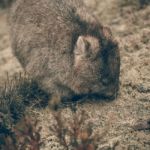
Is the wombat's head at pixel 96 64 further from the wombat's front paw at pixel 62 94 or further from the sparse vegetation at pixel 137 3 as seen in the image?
the sparse vegetation at pixel 137 3

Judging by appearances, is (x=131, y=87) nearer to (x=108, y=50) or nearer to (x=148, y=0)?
(x=108, y=50)

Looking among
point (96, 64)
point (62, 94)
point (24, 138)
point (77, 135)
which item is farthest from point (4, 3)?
point (77, 135)

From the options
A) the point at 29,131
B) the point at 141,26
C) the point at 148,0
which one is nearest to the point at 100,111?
the point at 29,131

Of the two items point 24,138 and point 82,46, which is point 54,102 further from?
point 82,46

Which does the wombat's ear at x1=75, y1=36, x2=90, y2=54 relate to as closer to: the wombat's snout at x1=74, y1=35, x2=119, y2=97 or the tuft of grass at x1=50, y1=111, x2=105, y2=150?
the wombat's snout at x1=74, y1=35, x2=119, y2=97

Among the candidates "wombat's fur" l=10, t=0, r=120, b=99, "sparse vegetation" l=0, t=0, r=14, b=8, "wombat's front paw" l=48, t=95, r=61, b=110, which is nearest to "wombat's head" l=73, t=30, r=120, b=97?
"wombat's fur" l=10, t=0, r=120, b=99

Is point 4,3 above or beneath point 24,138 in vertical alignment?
above

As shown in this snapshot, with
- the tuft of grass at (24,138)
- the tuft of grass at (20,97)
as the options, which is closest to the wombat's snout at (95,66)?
the tuft of grass at (20,97)
